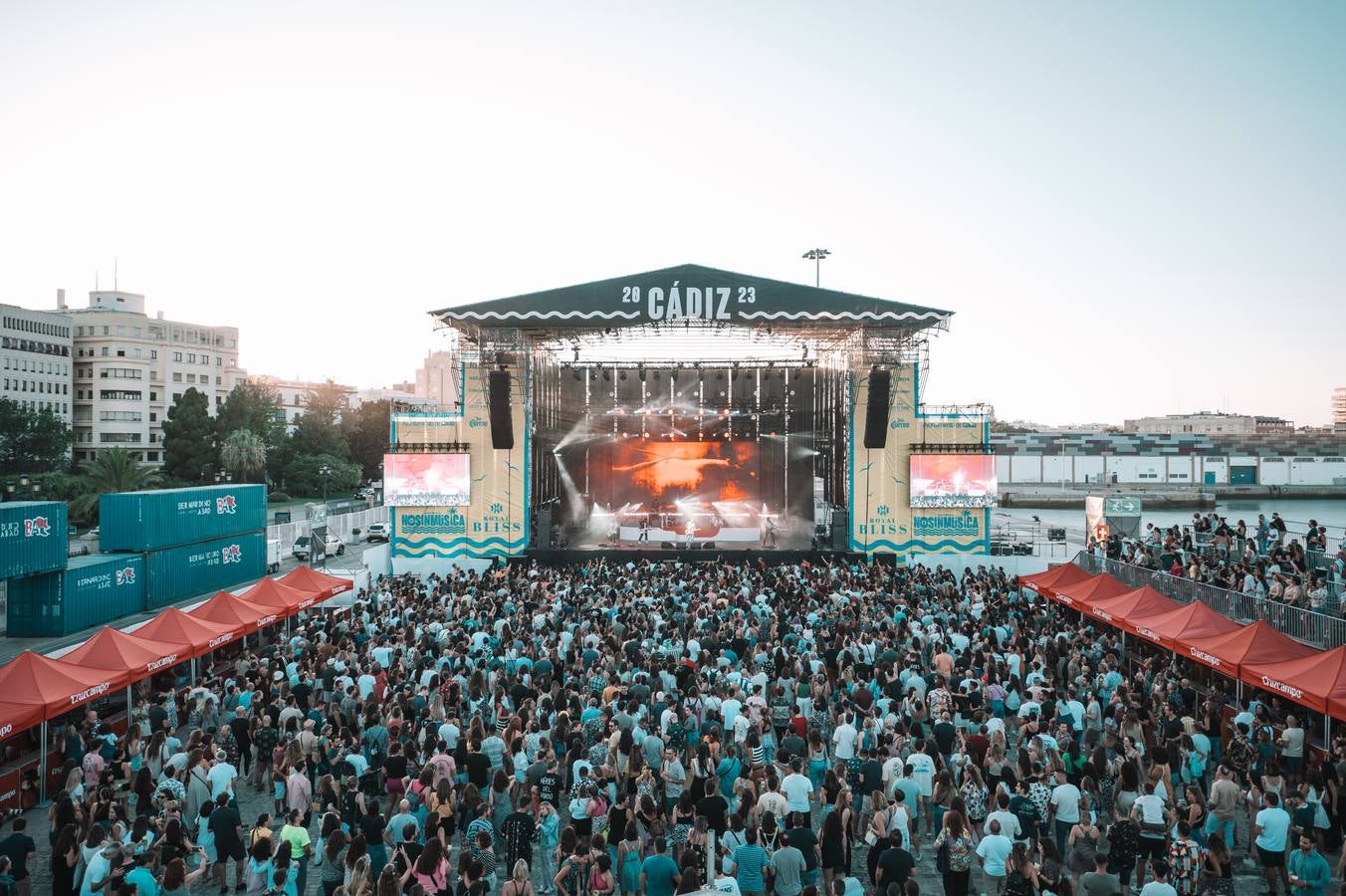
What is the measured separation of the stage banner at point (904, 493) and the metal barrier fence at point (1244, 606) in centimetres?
741

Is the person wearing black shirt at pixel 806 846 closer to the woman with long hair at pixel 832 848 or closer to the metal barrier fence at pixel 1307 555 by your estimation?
the woman with long hair at pixel 832 848

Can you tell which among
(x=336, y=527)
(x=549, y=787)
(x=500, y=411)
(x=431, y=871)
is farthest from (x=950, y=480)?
(x=336, y=527)

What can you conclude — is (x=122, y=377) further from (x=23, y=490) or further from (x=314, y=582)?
(x=314, y=582)

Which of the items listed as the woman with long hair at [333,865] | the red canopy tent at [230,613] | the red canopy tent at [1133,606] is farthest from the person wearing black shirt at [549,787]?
the red canopy tent at [1133,606]

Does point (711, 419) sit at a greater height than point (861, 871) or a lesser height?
greater

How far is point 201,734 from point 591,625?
21.8ft

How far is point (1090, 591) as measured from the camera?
16328mm

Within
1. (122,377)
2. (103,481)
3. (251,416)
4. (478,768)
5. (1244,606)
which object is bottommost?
(478,768)

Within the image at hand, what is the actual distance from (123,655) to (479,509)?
15882 millimetres

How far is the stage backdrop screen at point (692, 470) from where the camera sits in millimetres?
33125

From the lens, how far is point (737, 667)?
12.5 meters

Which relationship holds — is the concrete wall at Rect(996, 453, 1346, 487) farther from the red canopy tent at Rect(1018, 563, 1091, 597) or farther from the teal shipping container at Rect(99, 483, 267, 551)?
the teal shipping container at Rect(99, 483, 267, 551)

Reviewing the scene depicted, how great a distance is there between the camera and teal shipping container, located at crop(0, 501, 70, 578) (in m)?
18.5

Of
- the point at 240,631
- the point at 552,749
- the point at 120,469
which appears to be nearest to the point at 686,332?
the point at 240,631
